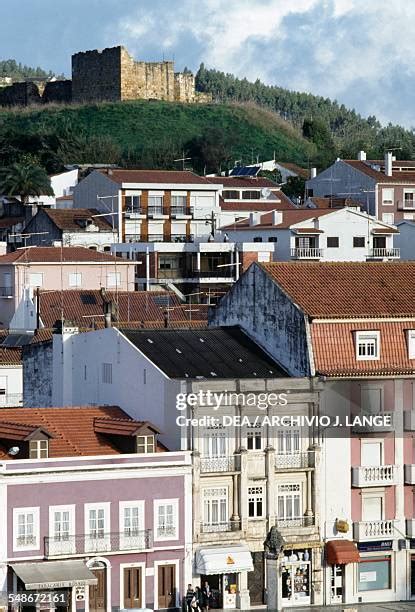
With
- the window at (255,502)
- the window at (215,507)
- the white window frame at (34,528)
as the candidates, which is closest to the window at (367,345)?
the window at (255,502)

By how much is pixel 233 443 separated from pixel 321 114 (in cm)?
14510

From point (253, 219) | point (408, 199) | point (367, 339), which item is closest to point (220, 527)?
point (367, 339)

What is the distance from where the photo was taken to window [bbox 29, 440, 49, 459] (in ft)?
175

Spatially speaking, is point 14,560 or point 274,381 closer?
point 14,560

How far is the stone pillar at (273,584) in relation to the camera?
55656 mm

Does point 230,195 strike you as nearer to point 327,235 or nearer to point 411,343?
point 327,235

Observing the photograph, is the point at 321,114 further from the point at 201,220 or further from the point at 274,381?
the point at 274,381

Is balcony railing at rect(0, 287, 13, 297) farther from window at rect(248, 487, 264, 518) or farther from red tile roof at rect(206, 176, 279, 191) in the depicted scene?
window at rect(248, 487, 264, 518)

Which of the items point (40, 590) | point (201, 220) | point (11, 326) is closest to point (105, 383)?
point (40, 590)

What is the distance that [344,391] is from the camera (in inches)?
2271

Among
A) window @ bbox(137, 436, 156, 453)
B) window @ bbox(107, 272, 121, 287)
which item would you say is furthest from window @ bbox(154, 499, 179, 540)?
window @ bbox(107, 272, 121, 287)

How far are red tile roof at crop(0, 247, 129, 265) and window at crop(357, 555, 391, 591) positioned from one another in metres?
48.3

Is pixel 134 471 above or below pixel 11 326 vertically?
below

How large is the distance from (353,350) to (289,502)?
189 inches
